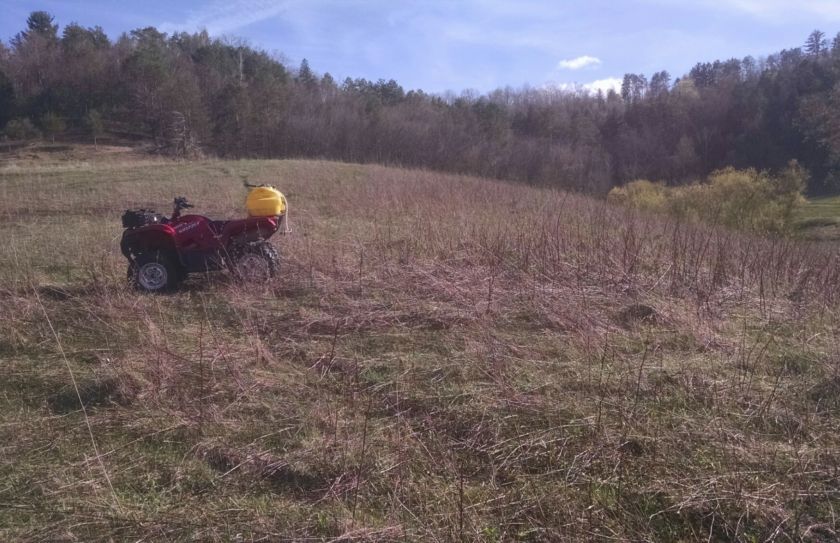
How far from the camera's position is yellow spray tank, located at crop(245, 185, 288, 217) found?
6.18 metres

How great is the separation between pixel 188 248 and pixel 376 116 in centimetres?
4174

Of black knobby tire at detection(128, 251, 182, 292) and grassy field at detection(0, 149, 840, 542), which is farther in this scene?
black knobby tire at detection(128, 251, 182, 292)

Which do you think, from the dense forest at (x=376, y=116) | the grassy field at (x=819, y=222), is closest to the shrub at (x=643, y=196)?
the grassy field at (x=819, y=222)

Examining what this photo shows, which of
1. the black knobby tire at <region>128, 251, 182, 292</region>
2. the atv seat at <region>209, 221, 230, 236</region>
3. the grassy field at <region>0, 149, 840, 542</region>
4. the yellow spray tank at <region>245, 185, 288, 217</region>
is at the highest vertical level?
the yellow spray tank at <region>245, 185, 288, 217</region>

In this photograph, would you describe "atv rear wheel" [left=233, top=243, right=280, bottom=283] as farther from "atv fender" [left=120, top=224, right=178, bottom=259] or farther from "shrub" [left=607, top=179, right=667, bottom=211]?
"shrub" [left=607, top=179, right=667, bottom=211]

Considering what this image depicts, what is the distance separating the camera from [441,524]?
241cm

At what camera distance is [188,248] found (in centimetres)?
613

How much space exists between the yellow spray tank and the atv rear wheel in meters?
0.35

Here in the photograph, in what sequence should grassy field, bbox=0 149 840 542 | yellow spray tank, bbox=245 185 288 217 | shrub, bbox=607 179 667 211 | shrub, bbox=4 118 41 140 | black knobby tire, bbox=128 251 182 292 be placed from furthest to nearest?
shrub, bbox=4 118 41 140 < shrub, bbox=607 179 667 211 < yellow spray tank, bbox=245 185 288 217 < black knobby tire, bbox=128 251 182 292 < grassy field, bbox=0 149 840 542

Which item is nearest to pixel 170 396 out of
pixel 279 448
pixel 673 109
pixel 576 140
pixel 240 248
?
pixel 279 448

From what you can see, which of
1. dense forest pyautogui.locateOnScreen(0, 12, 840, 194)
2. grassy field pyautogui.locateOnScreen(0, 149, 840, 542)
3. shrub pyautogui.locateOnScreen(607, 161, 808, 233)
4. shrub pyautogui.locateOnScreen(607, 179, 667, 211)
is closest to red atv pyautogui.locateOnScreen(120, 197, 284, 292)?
grassy field pyautogui.locateOnScreen(0, 149, 840, 542)

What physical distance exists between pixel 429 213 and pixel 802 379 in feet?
25.0

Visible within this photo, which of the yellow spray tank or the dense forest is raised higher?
the dense forest

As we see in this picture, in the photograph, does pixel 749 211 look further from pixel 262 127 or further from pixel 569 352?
pixel 262 127
